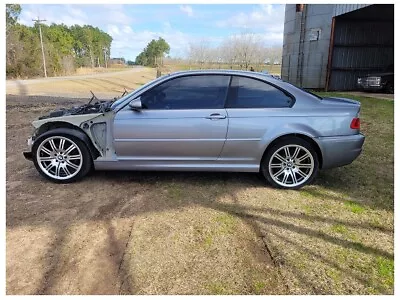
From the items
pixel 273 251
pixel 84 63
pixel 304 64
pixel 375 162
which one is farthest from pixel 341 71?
→ pixel 84 63

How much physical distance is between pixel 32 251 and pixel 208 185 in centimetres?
208

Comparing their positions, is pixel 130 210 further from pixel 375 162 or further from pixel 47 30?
pixel 47 30

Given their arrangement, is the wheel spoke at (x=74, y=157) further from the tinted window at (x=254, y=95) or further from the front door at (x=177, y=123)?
the tinted window at (x=254, y=95)

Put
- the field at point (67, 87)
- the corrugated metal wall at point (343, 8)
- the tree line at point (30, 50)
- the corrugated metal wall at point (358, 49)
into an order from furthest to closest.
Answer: the tree line at point (30, 50), the field at point (67, 87), the corrugated metal wall at point (358, 49), the corrugated metal wall at point (343, 8)

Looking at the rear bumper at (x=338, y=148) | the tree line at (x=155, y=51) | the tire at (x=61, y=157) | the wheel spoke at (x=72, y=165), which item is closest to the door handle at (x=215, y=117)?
the rear bumper at (x=338, y=148)

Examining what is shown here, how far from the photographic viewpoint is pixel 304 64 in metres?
18.8

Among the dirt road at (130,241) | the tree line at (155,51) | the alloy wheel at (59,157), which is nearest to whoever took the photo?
the dirt road at (130,241)

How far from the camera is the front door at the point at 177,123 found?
3.62 meters

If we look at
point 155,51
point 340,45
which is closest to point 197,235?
point 340,45

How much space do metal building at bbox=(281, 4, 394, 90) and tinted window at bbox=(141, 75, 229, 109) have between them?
50.5ft

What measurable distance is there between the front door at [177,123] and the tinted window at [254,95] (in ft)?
0.42

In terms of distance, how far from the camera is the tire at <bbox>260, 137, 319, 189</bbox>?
369cm

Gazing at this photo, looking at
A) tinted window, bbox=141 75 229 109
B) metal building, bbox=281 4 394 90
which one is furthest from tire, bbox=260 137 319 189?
metal building, bbox=281 4 394 90

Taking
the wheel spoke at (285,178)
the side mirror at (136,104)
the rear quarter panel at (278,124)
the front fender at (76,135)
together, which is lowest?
the wheel spoke at (285,178)
